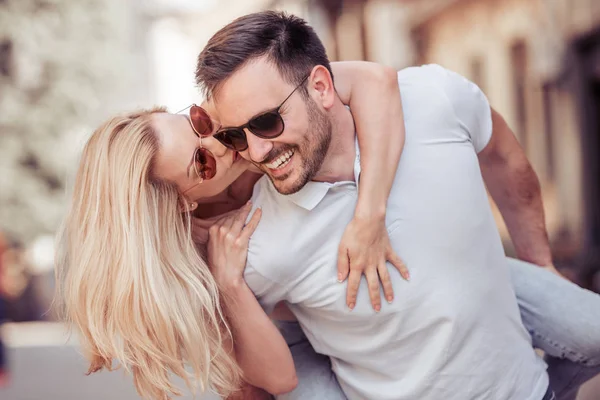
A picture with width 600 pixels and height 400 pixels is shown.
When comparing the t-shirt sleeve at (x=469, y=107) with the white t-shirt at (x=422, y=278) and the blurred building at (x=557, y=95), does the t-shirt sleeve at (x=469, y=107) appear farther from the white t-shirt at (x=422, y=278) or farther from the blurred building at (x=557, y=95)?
the blurred building at (x=557, y=95)

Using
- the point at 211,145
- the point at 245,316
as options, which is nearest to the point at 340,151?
the point at 211,145

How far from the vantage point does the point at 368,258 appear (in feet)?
7.48

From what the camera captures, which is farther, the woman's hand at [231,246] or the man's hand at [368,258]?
the woman's hand at [231,246]

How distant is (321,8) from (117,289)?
1048cm

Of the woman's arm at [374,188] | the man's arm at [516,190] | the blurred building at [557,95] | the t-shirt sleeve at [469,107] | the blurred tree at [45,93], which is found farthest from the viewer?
the blurred tree at [45,93]

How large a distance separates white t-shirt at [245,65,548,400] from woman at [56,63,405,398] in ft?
0.26

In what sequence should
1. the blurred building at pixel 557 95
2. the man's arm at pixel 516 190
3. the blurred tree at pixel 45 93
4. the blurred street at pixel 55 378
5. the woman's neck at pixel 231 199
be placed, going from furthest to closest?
1. the blurred tree at pixel 45 93
2. the blurred building at pixel 557 95
3. the blurred street at pixel 55 378
4. the man's arm at pixel 516 190
5. the woman's neck at pixel 231 199

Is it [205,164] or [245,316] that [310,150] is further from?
[245,316]

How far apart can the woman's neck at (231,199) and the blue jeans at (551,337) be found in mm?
468

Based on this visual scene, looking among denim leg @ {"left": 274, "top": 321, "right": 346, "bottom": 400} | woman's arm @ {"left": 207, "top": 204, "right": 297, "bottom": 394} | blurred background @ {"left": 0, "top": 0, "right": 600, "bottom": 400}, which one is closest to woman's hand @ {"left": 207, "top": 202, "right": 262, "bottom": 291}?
woman's arm @ {"left": 207, "top": 204, "right": 297, "bottom": 394}

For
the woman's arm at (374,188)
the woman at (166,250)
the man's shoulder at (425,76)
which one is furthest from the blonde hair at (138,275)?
the man's shoulder at (425,76)

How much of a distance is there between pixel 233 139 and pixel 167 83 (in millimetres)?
14514

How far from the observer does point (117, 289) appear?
2355 mm

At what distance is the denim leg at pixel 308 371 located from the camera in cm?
258
